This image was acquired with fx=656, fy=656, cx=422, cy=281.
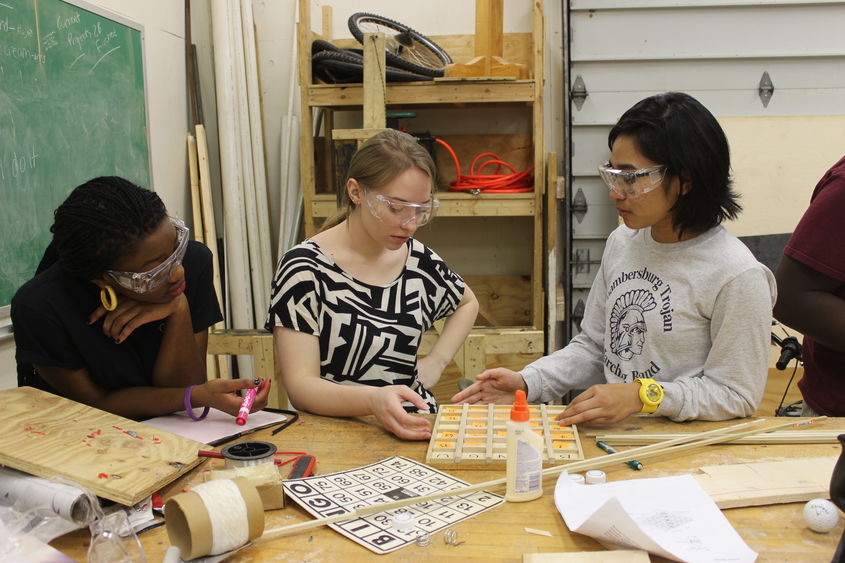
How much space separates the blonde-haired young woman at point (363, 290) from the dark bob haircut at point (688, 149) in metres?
0.66

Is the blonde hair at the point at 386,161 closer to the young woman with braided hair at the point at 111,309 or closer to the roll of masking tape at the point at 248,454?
the young woman with braided hair at the point at 111,309

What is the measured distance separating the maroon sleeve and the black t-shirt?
69.1 inches

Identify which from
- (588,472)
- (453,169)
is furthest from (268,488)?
(453,169)

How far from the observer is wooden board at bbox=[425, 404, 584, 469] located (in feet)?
4.51

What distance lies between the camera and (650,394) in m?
1.56

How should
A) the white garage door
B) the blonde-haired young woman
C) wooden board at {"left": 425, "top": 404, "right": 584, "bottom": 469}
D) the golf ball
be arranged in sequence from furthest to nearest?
1. the white garage door
2. the blonde-haired young woman
3. wooden board at {"left": 425, "top": 404, "right": 584, "bottom": 469}
4. the golf ball

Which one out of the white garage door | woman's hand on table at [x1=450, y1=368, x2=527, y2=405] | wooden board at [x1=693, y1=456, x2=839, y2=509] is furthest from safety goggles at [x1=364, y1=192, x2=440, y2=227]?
the white garage door

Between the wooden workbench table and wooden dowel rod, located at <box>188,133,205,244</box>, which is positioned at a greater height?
wooden dowel rod, located at <box>188,133,205,244</box>

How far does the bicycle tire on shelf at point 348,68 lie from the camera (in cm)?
334

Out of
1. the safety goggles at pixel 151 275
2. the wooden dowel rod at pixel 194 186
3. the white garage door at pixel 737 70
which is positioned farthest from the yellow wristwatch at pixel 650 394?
the wooden dowel rod at pixel 194 186

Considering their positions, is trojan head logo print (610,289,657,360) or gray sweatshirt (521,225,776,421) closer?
gray sweatshirt (521,225,776,421)

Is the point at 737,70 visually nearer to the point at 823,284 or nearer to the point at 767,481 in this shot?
the point at 823,284

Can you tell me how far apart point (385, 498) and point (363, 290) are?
0.85 metres

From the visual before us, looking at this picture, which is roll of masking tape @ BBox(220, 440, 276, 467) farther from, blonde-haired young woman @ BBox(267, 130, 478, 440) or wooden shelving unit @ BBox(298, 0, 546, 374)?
wooden shelving unit @ BBox(298, 0, 546, 374)
